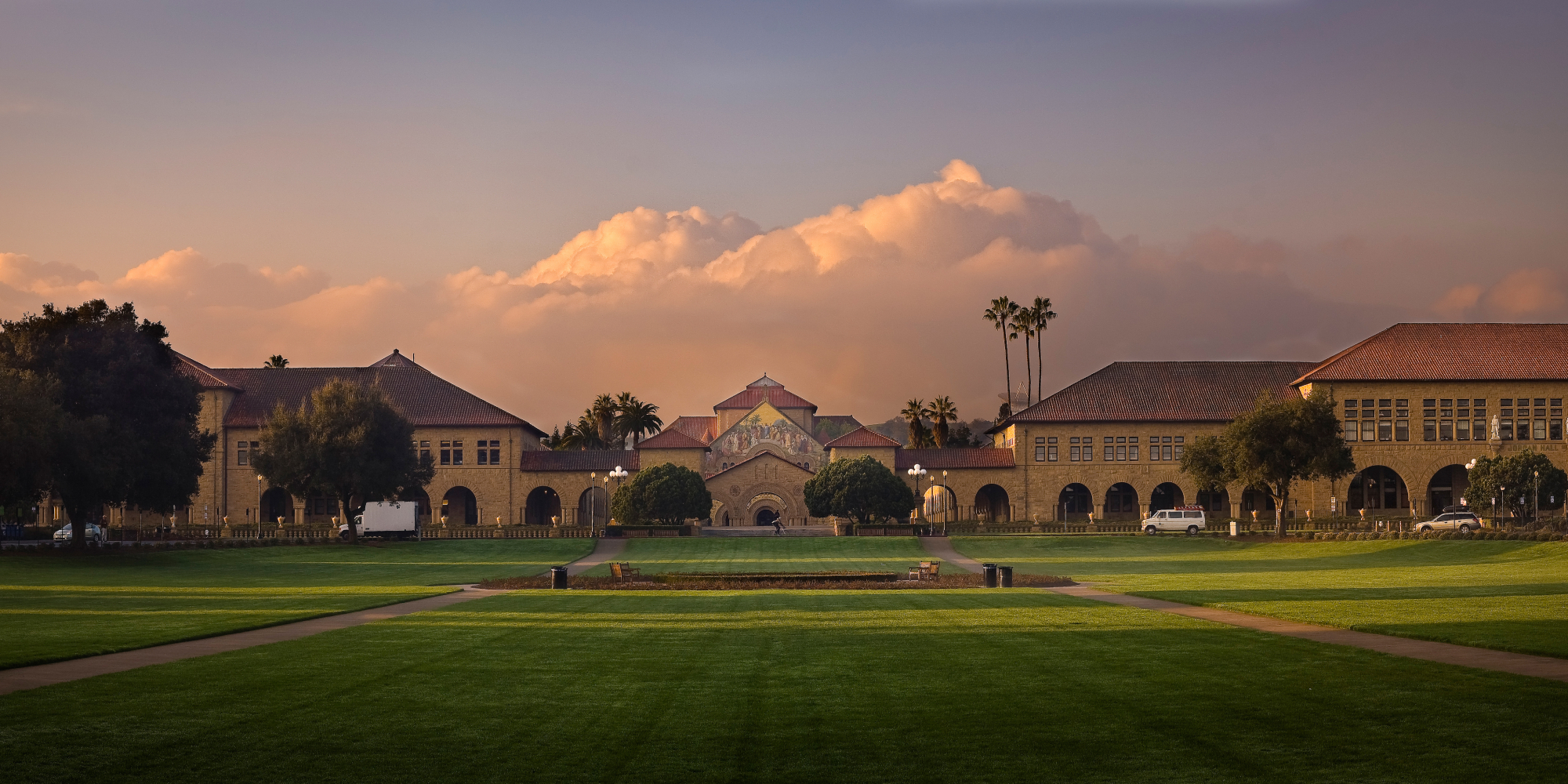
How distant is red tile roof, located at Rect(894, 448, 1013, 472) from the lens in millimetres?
88062

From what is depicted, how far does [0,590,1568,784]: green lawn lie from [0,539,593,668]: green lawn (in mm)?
3893

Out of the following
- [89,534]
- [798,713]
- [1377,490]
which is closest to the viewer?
[798,713]

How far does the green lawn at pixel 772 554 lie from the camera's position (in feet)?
160

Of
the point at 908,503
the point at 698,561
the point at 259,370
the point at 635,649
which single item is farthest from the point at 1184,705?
the point at 259,370

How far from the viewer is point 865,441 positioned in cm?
8988

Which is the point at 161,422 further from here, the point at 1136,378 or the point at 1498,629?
the point at 1136,378

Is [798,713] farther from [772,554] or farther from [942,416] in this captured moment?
[942,416]

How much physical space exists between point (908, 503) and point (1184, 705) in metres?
63.5

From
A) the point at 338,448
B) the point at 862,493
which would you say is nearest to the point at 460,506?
the point at 338,448

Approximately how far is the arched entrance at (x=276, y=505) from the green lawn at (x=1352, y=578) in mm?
48490

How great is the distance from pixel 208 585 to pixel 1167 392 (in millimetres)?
68192

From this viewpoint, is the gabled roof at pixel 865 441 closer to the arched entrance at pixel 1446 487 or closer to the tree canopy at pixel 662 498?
the tree canopy at pixel 662 498

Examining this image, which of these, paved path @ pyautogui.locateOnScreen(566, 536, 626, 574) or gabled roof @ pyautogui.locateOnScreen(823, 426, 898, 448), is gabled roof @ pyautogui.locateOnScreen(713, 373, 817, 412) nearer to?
gabled roof @ pyautogui.locateOnScreen(823, 426, 898, 448)

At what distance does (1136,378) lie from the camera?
91.2 meters
